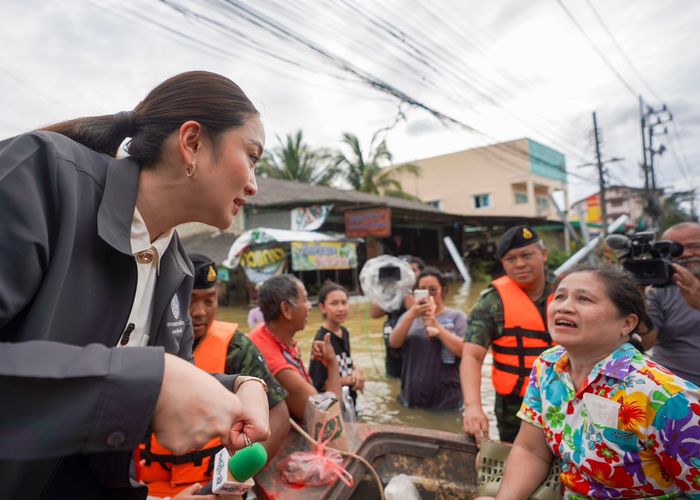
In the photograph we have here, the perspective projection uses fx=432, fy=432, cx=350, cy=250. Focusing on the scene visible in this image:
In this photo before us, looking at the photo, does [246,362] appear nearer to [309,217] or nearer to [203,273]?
[203,273]

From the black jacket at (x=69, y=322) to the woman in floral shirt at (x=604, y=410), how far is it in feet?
5.08

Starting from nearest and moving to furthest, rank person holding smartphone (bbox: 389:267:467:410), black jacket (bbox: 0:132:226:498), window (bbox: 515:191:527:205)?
black jacket (bbox: 0:132:226:498) < person holding smartphone (bbox: 389:267:467:410) < window (bbox: 515:191:527:205)

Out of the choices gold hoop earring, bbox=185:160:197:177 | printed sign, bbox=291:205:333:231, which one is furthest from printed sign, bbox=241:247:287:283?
gold hoop earring, bbox=185:160:197:177

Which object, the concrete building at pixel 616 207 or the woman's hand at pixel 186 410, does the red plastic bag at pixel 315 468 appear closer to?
the woman's hand at pixel 186 410

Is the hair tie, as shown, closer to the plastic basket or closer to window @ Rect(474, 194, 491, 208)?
the plastic basket

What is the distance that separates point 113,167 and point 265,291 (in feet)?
6.88

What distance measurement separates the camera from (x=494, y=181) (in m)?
29.2

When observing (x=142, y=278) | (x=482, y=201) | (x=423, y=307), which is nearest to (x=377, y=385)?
(x=423, y=307)

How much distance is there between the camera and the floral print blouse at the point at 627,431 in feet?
4.71

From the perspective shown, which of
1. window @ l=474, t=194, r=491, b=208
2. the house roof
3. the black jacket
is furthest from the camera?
window @ l=474, t=194, r=491, b=208

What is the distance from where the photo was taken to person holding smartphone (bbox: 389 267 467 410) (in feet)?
13.5

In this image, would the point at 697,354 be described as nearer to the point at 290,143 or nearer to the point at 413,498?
the point at 413,498

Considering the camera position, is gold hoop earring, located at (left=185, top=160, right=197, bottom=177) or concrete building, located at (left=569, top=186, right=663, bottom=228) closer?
gold hoop earring, located at (left=185, top=160, right=197, bottom=177)

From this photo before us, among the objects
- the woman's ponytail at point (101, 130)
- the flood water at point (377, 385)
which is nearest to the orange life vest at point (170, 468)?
the woman's ponytail at point (101, 130)
